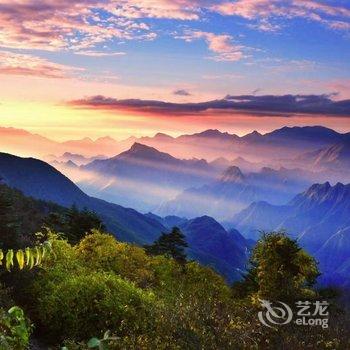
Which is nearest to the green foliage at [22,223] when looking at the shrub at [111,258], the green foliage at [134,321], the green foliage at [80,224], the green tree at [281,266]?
the green foliage at [80,224]

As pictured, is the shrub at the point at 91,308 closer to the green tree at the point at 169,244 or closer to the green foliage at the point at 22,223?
the green foliage at the point at 22,223

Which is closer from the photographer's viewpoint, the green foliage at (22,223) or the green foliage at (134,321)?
the green foliage at (134,321)

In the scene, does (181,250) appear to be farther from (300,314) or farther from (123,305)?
(123,305)

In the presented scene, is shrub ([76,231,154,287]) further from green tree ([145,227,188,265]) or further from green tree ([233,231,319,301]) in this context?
green tree ([145,227,188,265])

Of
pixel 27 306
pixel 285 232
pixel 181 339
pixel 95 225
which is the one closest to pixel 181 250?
pixel 95 225

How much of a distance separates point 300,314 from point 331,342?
15.8ft


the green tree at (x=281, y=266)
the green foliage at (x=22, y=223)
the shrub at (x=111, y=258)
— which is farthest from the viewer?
the shrub at (x=111, y=258)

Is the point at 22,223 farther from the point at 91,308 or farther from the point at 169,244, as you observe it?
the point at 91,308

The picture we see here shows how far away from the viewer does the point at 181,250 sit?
6469cm

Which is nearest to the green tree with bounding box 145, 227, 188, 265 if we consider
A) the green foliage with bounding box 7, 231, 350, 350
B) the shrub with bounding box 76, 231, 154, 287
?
the shrub with bounding box 76, 231, 154, 287

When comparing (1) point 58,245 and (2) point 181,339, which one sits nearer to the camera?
(2) point 181,339

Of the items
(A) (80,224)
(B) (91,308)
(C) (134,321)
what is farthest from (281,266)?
(A) (80,224)

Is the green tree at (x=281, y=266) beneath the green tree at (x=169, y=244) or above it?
above

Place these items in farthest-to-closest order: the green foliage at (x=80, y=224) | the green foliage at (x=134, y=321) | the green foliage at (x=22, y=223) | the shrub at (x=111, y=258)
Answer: the green foliage at (x=80, y=224) < the shrub at (x=111, y=258) < the green foliage at (x=22, y=223) < the green foliage at (x=134, y=321)
